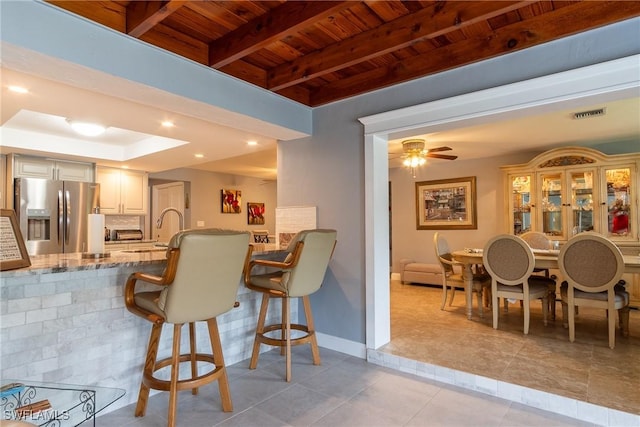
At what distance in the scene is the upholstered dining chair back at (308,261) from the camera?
241cm

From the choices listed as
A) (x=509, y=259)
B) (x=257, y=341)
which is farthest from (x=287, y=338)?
(x=509, y=259)

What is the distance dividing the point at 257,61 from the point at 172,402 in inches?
92.9

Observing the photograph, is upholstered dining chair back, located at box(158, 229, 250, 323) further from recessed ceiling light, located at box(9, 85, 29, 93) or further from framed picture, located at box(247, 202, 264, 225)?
framed picture, located at box(247, 202, 264, 225)

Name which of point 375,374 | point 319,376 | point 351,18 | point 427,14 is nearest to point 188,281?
point 319,376

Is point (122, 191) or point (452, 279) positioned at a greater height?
point (122, 191)

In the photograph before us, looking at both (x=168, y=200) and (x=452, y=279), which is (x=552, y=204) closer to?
(x=452, y=279)

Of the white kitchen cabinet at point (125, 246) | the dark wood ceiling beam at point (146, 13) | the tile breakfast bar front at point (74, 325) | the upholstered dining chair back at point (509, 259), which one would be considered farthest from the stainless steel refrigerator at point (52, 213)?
the upholstered dining chair back at point (509, 259)

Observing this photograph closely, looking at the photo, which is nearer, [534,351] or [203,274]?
[203,274]

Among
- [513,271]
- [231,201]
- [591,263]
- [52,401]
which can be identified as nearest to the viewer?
[52,401]

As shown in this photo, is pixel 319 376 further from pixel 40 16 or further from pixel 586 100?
pixel 40 16

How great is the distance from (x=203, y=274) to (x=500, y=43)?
2368 millimetres

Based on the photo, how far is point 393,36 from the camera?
2113 mm

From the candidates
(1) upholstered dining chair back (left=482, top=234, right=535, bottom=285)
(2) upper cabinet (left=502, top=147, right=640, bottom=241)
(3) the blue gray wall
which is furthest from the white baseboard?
(2) upper cabinet (left=502, top=147, right=640, bottom=241)

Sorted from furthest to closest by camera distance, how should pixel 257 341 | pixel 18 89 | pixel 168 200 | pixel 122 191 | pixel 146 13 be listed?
pixel 168 200 → pixel 122 191 → pixel 257 341 → pixel 18 89 → pixel 146 13
